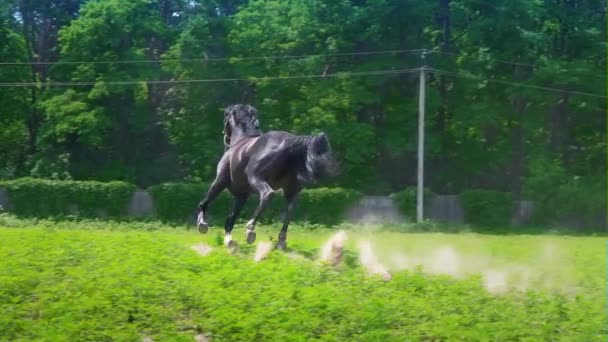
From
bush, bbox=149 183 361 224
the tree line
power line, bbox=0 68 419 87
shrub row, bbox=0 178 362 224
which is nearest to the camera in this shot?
bush, bbox=149 183 361 224

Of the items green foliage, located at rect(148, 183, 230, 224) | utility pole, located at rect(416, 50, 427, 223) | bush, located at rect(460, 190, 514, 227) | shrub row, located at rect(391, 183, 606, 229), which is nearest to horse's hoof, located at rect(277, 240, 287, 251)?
utility pole, located at rect(416, 50, 427, 223)

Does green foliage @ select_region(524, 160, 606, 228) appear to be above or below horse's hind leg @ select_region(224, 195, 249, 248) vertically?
below

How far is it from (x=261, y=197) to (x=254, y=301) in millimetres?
3973

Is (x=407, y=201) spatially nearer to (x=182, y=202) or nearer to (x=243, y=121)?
(x=182, y=202)

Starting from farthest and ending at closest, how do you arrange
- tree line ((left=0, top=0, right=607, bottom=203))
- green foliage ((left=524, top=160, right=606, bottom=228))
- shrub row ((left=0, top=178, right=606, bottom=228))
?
tree line ((left=0, top=0, right=607, bottom=203)) → green foliage ((left=524, top=160, right=606, bottom=228)) → shrub row ((left=0, top=178, right=606, bottom=228))

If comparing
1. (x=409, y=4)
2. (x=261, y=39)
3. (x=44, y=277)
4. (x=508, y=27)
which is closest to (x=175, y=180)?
(x=261, y=39)

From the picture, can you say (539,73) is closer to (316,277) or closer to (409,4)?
(409,4)

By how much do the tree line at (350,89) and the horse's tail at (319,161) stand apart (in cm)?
2417

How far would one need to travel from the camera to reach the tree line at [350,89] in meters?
38.5

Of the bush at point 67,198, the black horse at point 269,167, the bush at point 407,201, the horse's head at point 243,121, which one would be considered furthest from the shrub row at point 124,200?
the black horse at point 269,167

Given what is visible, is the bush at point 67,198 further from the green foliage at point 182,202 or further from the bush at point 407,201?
the bush at point 407,201

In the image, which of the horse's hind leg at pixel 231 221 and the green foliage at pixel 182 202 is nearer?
the horse's hind leg at pixel 231 221

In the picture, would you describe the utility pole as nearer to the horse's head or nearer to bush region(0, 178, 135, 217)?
bush region(0, 178, 135, 217)

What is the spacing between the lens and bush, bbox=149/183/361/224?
34.8 metres
